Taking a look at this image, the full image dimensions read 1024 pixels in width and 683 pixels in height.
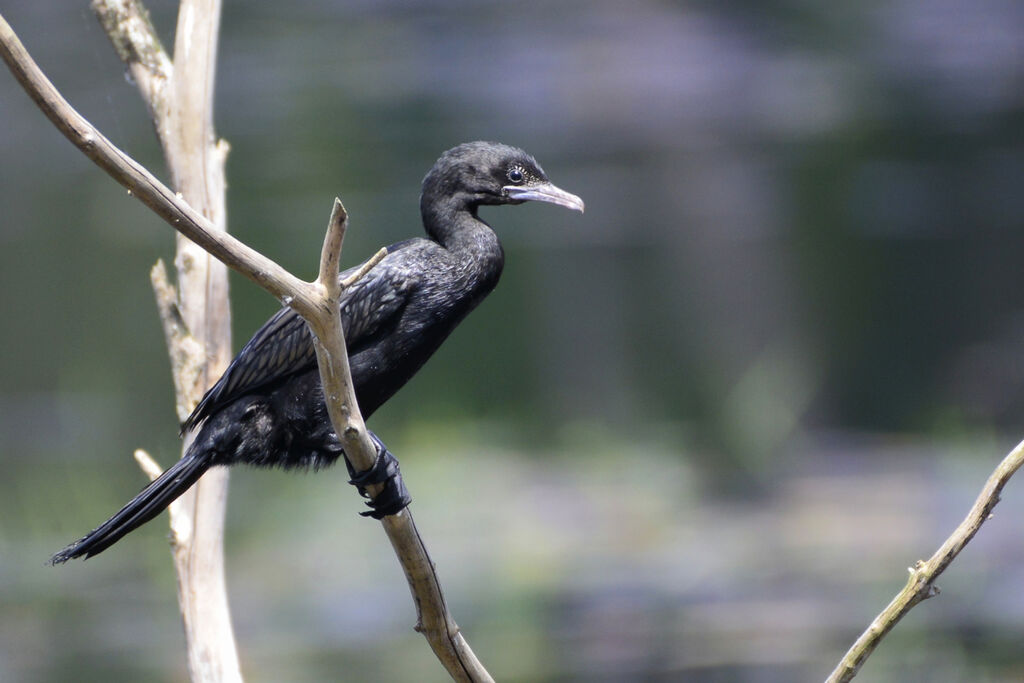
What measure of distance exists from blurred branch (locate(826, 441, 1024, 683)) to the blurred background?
213 inches

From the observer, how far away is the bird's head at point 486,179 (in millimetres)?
2873

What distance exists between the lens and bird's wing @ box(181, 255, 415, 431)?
266 cm

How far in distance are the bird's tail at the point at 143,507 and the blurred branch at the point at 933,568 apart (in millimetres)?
1275

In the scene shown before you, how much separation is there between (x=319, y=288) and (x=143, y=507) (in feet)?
2.96

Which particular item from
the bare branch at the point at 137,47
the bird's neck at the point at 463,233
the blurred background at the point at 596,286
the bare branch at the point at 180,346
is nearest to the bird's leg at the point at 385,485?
the bird's neck at the point at 463,233

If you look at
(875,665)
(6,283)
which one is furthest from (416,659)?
(6,283)

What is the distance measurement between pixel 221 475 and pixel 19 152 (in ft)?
26.3

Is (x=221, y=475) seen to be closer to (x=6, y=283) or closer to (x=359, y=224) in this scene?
(x=359, y=224)

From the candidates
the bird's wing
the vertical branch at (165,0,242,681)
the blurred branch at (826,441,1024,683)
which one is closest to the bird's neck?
the bird's wing

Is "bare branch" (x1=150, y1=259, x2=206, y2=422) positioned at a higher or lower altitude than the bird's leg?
higher

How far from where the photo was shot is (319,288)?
181 centimetres

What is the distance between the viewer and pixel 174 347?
2.85 m

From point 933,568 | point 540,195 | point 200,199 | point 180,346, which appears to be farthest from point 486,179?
point 933,568

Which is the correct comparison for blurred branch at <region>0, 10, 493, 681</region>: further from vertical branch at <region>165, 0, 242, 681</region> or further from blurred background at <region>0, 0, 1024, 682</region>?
blurred background at <region>0, 0, 1024, 682</region>
